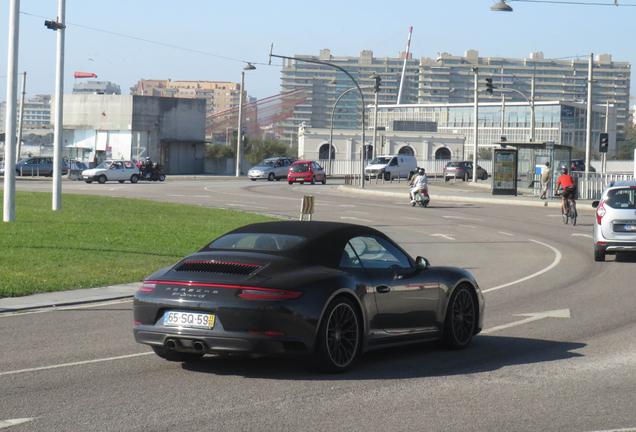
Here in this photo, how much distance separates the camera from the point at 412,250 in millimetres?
19719

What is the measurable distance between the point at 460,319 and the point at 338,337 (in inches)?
75.7

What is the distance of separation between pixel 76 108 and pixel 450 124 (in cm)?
10403

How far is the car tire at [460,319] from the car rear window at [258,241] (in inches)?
75.1

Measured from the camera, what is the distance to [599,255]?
1786 cm

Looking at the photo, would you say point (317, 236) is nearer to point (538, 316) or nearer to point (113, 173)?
point (538, 316)

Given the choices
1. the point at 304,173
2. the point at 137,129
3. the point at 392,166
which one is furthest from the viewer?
the point at 137,129

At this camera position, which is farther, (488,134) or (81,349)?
(488,134)

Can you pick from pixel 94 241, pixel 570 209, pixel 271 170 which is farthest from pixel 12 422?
pixel 271 170

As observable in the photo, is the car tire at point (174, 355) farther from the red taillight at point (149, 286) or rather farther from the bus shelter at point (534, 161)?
the bus shelter at point (534, 161)

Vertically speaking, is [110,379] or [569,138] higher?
[569,138]

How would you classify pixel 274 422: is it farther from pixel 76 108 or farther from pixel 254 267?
pixel 76 108

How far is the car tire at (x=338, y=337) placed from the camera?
22.6 feet

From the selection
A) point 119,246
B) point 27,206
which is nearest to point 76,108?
point 27,206

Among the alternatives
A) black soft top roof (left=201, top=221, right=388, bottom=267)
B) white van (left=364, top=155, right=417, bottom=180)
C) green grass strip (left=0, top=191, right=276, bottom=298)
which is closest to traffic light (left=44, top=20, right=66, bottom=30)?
green grass strip (left=0, top=191, right=276, bottom=298)
